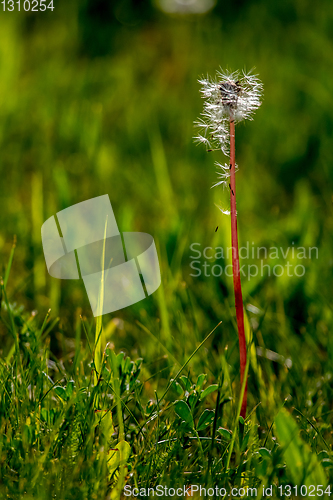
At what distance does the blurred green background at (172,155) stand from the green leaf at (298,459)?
10.0 inches

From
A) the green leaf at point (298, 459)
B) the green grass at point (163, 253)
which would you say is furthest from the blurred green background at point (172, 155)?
the green leaf at point (298, 459)

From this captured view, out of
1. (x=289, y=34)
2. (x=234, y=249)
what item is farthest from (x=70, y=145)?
(x=289, y=34)

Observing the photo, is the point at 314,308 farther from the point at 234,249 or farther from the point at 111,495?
the point at 111,495

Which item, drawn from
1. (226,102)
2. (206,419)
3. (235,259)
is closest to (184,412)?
(206,419)

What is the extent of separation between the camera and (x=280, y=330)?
1363mm

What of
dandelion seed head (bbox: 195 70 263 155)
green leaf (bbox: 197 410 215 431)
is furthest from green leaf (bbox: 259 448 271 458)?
dandelion seed head (bbox: 195 70 263 155)

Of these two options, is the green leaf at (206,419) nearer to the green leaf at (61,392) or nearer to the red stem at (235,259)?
the red stem at (235,259)

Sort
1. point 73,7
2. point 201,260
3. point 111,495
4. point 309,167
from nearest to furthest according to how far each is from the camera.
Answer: point 111,495 → point 201,260 → point 309,167 → point 73,7

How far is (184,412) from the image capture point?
0.91 meters

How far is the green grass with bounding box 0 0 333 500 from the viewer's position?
2.86 ft

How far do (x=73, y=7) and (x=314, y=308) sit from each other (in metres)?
3.73

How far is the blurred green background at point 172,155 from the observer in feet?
4.73

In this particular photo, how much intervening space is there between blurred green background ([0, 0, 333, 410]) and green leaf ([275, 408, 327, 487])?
253mm

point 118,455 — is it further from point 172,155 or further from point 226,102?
point 172,155
